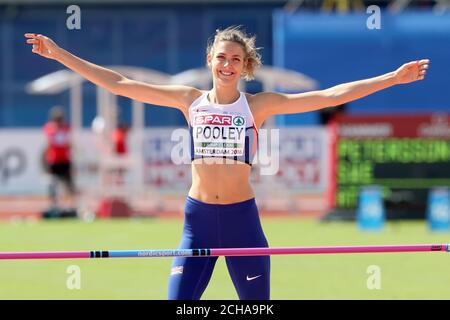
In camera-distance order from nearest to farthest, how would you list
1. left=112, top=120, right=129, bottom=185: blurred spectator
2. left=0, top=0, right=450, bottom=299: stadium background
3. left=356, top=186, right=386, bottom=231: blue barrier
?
left=356, top=186, right=386, bottom=231: blue barrier < left=112, top=120, right=129, bottom=185: blurred spectator < left=0, top=0, right=450, bottom=299: stadium background

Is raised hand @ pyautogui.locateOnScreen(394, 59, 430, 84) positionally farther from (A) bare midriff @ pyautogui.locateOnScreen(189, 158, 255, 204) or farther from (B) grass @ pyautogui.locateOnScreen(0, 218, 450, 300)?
(B) grass @ pyautogui.locateOnScreen(0, 218, 450, 300)

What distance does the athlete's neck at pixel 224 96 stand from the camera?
8391 millimetres

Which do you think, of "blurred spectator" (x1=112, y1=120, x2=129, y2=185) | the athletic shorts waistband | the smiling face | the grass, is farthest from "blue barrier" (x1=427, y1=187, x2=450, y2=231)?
the smiling face

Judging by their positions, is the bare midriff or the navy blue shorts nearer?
the navy blue shorts

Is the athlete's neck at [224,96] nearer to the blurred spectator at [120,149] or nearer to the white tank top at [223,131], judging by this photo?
the white tank top at [223,131]

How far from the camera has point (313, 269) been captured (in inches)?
608

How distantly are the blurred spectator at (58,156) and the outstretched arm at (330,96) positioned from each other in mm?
18166

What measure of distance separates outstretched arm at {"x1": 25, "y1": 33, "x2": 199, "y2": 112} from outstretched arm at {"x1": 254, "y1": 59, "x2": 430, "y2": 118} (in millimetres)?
543

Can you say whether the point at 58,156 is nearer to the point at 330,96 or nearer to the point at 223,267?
the point at 223,267

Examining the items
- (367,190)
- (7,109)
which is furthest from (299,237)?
(7,109)

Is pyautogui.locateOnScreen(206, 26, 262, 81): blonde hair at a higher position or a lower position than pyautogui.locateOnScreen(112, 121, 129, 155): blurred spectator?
higher

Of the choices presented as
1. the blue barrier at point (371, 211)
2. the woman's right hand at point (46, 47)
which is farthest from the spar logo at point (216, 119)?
the blue barrier at point (371, 211)

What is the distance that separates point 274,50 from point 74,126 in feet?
45.0

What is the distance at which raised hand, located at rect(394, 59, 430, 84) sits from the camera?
8.42 meters
